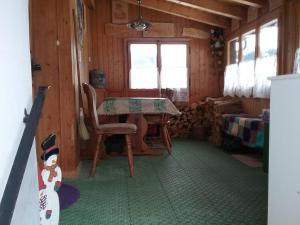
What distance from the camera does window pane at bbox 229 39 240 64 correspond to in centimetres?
512

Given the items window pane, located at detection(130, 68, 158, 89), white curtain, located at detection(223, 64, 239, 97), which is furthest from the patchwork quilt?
window pane, located at detection(130, 68, 158, 89)

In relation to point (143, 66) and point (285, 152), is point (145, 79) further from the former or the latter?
point (285, 152)

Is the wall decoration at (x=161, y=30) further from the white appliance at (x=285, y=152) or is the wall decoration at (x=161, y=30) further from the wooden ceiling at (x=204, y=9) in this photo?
the white appliance at (x=285, y=152)

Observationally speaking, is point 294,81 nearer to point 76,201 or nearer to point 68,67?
point 76,201

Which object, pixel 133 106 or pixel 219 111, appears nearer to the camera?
pixel 133 106

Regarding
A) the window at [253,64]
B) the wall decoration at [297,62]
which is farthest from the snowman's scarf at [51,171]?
the window at [253,64]

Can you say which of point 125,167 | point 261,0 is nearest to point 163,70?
point 261,0

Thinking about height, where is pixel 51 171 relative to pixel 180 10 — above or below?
below

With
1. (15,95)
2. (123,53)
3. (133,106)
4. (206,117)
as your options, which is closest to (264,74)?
(206,117)

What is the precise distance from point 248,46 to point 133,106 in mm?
2384

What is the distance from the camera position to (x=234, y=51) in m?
5.30

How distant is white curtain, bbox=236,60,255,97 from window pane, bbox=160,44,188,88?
47.8 inches

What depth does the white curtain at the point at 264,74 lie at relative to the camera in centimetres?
380

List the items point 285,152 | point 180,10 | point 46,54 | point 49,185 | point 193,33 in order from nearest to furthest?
point 285,152 < point 49,185 < point 46,54 < point 180,10 < point 193,33
